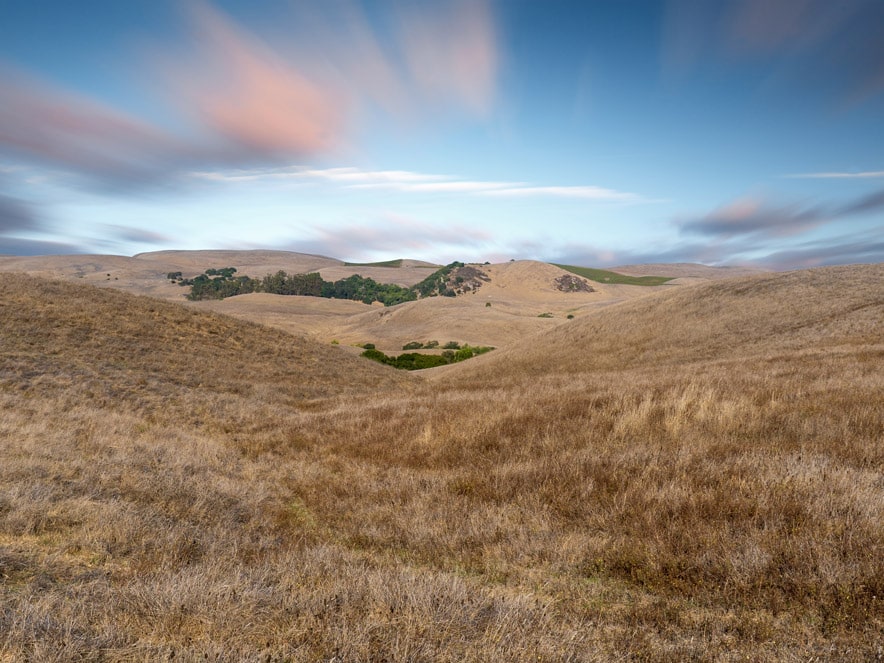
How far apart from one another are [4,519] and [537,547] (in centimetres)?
563

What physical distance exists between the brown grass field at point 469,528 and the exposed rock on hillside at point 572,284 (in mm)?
137795

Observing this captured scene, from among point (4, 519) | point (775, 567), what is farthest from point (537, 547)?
point (4, 519)

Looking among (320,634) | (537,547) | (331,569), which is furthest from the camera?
(537,547)

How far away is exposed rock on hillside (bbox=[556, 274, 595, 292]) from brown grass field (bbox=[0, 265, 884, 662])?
452ft

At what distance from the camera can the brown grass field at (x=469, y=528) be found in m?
2.93

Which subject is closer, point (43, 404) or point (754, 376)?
point (754, 376)

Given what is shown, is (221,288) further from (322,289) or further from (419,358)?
(419,358)

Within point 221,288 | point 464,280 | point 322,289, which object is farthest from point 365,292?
point 221,288

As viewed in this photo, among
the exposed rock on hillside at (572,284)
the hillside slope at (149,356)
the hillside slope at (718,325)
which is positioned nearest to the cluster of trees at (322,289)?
the exposed rock on hillside at (572,284)

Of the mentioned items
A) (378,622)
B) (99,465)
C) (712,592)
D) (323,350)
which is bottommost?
(323,350)

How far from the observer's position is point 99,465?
24.2ft

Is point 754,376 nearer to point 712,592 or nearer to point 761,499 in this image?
point 761,499

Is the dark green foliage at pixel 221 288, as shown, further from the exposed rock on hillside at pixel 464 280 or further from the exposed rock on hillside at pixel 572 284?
the exposed rock on hillside at pixel 572 284

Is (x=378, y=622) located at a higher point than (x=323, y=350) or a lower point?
higher
